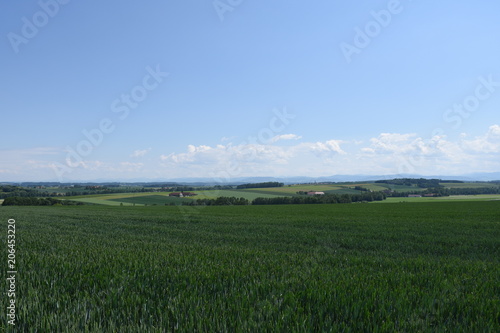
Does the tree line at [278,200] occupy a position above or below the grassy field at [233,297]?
below

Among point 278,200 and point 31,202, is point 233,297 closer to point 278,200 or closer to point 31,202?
point 278,200

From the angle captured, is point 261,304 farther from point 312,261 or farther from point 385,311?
point 312,261

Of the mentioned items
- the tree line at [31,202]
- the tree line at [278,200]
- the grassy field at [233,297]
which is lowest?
the tree line at [278,200]

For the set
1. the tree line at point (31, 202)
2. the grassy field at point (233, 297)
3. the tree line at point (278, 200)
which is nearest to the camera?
the grassy field at point (233, 297)

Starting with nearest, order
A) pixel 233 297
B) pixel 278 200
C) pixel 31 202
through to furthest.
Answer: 1. pixel 233 297
2. pixel 31 202
3. pixel 278 200

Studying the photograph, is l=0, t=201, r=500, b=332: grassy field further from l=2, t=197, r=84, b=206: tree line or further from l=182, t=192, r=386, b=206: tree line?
l=2, t=197, r=84, b=206: tree line

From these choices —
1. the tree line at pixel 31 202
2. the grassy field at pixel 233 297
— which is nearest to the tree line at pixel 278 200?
the tree line at pixel 31 202

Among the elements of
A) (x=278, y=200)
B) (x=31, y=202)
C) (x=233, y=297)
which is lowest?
(x=278, y=200)

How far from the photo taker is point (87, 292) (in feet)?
15.2

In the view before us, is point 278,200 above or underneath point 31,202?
underneath

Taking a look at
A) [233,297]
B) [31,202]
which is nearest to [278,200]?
[31,202]

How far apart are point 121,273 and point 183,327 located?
2716mm

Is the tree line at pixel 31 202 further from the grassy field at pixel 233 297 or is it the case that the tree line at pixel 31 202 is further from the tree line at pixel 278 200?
the grassy field at pixel 233 297

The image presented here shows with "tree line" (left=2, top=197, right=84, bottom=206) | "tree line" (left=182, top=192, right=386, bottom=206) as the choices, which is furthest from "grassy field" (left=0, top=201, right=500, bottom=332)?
"tree line" (left=2, top=197, right=84, bottom=206)
